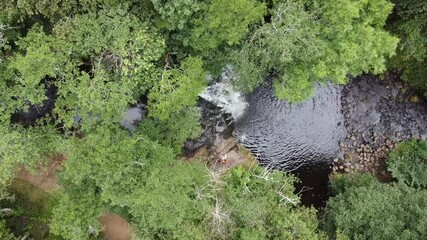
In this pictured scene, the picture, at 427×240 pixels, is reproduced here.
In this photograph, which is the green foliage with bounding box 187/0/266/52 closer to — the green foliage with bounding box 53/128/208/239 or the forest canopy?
the forest canopy

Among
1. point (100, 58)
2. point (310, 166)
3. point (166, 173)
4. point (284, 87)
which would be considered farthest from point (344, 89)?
point (100, 58)

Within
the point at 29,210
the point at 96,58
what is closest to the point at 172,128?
the point at 96,58

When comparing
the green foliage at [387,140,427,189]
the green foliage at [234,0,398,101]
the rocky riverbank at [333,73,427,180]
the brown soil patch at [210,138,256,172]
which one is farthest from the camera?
the rocky riverbank at [333,73,427,180]

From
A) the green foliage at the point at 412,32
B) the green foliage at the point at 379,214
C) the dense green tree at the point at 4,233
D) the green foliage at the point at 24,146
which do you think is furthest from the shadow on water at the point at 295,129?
the dense green tree at the point at 4,233

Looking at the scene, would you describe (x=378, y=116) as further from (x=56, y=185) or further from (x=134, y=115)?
(x=56, y=185)

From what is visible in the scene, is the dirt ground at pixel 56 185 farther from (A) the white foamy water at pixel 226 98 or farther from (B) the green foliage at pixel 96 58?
(A) the white foamy water at pixel 226 98

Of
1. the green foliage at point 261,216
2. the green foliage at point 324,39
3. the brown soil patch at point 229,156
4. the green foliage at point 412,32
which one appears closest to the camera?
the green foliage at point 324,39

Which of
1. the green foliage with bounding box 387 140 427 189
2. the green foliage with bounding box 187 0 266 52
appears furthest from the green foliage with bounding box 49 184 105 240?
the green foliage with bounding box 387 140 427 189
